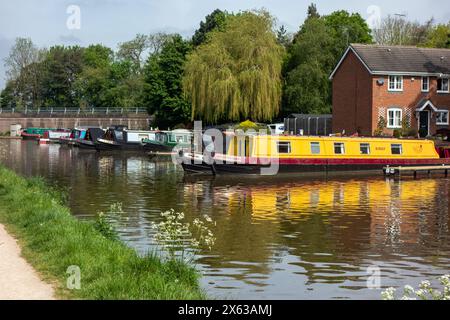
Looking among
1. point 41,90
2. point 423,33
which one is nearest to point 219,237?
point 423,33

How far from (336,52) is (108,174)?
3655cm

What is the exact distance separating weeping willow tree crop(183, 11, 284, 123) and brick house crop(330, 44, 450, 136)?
6325mm

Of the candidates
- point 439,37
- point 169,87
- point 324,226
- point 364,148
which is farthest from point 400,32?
point 324,226

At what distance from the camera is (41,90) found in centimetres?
10656

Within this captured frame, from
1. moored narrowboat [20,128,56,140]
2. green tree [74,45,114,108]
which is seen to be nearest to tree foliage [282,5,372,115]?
moored narrowboat [20,128,56,140]

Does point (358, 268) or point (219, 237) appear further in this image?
point (219, 237)

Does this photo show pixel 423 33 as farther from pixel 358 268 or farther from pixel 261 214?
pixel 358 268

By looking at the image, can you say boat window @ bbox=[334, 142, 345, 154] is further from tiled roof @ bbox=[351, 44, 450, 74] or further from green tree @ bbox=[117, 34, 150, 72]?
green tree @ bbox=[117, 34, 150, 72]

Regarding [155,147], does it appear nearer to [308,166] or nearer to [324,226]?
[308,166]

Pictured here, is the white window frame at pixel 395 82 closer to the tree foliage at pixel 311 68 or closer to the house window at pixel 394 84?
the house window at pixel 394 84

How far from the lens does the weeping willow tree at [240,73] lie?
5441cm

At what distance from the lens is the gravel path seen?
28.0 ft

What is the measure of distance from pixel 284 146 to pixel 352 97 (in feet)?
60.2

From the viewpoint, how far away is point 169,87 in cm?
7306
